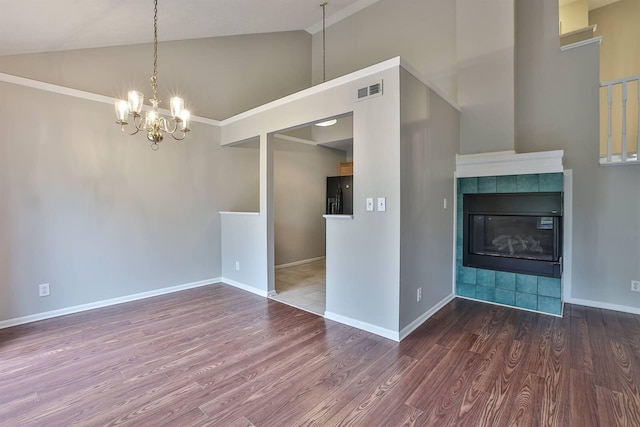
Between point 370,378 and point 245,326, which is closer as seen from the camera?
point 370,378

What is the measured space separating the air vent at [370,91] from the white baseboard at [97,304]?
3460mm

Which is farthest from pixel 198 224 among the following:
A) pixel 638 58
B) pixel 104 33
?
pixel 638 58

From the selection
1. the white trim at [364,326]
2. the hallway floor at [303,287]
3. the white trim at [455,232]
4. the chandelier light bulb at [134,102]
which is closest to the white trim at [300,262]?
the hallway floor at [303,287]

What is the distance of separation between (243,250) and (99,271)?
1718mm

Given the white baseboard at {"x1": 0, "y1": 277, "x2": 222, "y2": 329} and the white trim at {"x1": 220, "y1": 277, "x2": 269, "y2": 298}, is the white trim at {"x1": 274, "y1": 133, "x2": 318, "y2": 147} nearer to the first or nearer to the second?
the white trim at {"x1": 220, "y1": 277, "x2": 269, "y2": 298}

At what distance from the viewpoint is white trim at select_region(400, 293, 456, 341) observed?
9.08 ft

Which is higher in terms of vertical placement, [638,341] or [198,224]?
[198,224]

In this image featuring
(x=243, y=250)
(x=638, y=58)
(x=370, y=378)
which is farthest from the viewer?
(x=243, y=250)

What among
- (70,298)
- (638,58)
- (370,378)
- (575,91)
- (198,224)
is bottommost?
(370,378)

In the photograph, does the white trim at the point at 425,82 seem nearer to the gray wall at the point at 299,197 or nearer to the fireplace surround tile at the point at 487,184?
the fireplace surround tile at the point at 487,184

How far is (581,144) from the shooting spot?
3.53 metres

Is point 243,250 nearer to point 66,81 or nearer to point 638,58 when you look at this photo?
point 66,81

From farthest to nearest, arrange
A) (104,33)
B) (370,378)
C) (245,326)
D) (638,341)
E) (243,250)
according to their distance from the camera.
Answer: (243,250)
(104,33)
(245,326)
(638,341)
(370,378)

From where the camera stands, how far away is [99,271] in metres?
3.57
